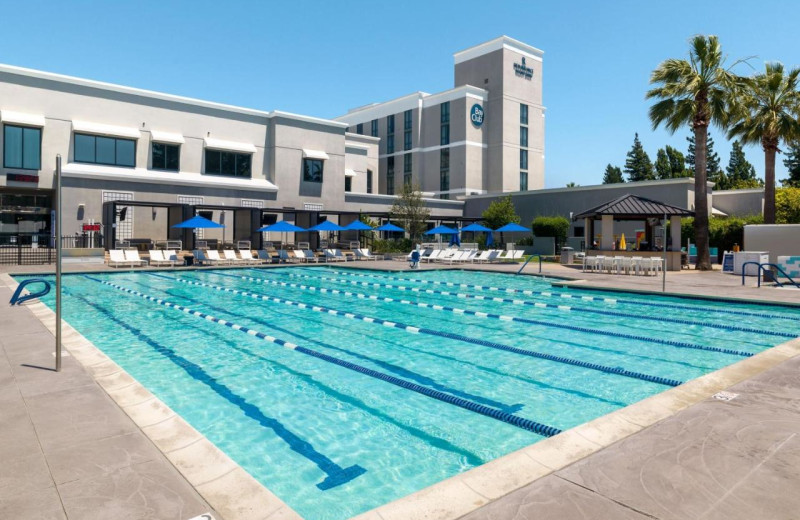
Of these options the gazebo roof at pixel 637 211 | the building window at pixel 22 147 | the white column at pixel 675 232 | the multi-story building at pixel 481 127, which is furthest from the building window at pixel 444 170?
the building window at pixel 22 147

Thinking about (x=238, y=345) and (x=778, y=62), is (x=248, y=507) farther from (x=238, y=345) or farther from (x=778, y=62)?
(x=778, y=62)

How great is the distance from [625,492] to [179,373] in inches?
225

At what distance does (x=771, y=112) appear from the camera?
23562 mm

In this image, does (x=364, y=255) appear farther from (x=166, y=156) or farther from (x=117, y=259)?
(x=166, y=156)

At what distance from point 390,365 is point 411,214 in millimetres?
28400

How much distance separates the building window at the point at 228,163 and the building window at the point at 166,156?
188cm

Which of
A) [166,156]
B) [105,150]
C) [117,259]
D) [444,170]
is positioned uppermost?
[444,170]

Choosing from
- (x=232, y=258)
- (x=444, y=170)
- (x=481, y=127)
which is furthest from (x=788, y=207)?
(x=232, y=258)

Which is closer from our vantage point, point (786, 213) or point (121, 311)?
point (121, 311)

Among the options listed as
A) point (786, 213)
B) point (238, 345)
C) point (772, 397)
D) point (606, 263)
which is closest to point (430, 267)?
point (606, 263)

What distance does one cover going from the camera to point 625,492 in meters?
2.91

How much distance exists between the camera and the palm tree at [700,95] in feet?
73.5

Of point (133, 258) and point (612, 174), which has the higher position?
point (612, 174)

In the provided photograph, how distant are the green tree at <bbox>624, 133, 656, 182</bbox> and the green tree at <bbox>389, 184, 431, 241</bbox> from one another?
55278 millimetres
